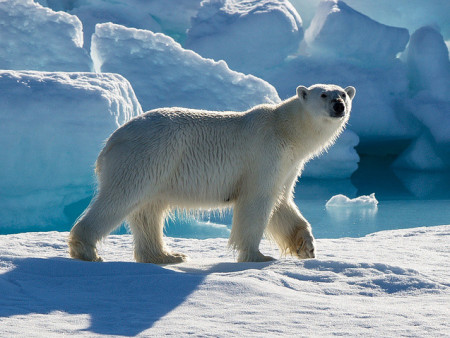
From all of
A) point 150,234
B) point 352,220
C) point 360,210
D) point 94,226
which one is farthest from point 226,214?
point 94,226

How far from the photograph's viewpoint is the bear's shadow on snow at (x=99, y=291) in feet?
8.45

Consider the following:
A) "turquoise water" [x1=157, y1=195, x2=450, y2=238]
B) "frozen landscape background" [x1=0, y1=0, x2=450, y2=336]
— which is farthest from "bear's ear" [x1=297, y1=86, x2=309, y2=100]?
"turquoise water" [x1=157, y1=195, x2=450, y2=238]

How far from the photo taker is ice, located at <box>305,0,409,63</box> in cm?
1526

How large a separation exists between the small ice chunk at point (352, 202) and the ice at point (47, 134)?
177 inches

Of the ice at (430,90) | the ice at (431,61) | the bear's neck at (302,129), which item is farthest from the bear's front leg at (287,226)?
the ice at (431,61)

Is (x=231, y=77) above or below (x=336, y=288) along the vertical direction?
above

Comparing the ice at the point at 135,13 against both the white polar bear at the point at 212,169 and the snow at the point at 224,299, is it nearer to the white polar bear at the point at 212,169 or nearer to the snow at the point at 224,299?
the white polar bear at the point at 212,169

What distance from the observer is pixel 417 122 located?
53.7ft

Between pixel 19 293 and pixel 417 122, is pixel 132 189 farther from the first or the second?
pixel 417 122

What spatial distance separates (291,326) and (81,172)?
697 centimetres

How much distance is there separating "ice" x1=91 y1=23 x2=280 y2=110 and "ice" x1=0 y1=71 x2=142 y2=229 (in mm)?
2701

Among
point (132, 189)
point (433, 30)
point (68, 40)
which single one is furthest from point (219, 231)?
point (433, 30)

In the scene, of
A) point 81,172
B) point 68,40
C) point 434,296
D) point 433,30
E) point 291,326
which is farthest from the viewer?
point 433,30

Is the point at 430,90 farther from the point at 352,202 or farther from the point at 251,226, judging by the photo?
the point at 251,226
